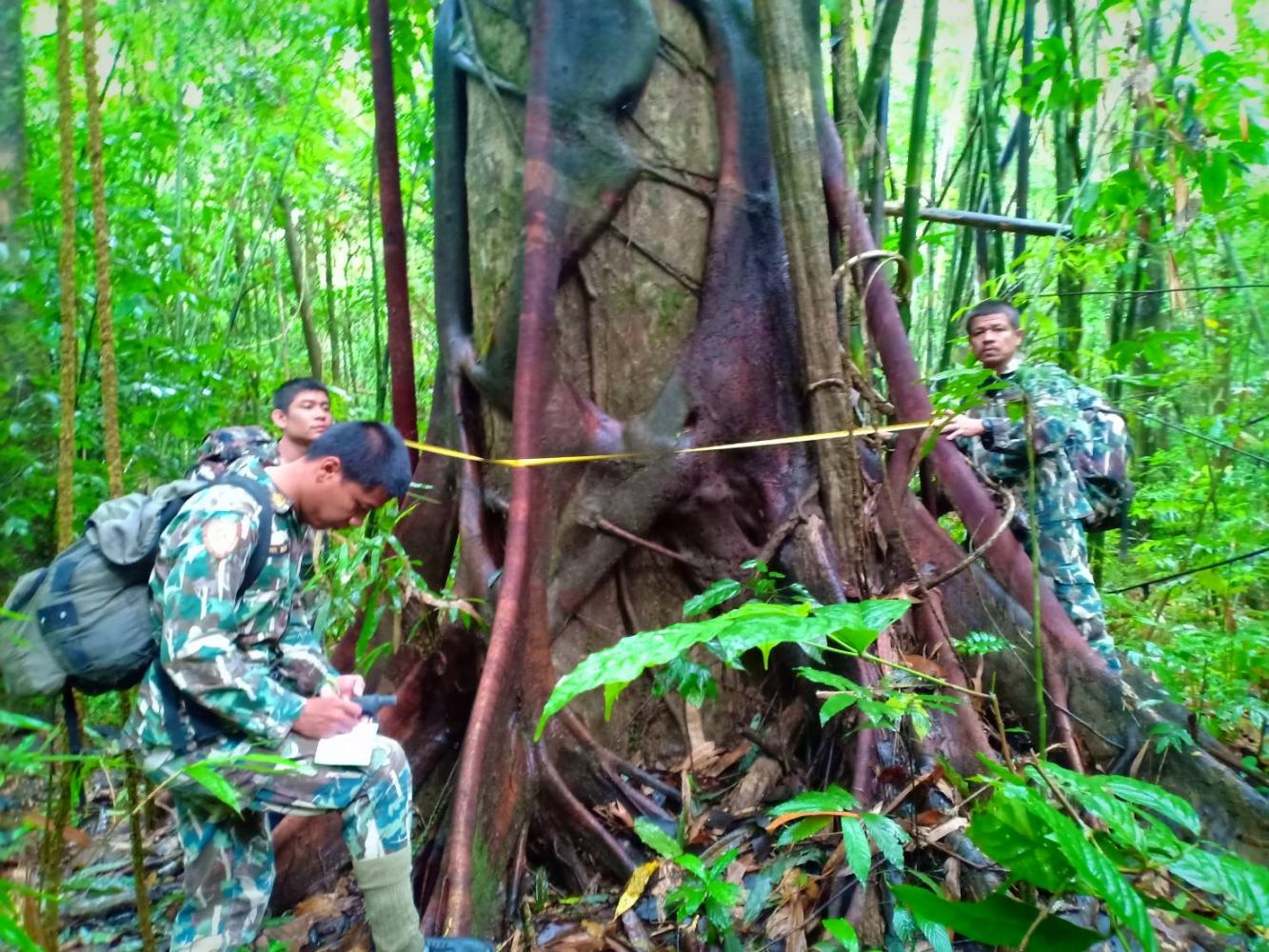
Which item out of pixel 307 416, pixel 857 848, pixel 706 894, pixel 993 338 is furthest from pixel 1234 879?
pixel 307 416

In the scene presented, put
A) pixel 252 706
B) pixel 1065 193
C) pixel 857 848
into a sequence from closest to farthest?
pixel 857 848 < pixel 252 706 < pixel 1065 193

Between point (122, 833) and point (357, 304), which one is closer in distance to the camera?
point (122, 833)

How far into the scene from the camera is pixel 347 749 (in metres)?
2.23

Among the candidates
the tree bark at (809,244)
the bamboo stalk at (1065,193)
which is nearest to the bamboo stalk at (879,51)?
the tree bark at (809,244)

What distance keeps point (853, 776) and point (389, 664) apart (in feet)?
5.98

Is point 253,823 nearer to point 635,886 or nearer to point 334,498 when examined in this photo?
point 334,498

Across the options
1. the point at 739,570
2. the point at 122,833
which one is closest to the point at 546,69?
the point at 739,570

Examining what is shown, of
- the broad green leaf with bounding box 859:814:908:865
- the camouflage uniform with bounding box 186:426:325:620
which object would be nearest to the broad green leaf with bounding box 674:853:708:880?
the broad green leaf with bounding box 859:814:908:865

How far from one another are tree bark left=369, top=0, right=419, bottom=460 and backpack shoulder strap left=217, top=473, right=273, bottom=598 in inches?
82.2

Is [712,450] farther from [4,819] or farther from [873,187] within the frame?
[4,819]

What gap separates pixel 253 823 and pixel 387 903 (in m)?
0.43

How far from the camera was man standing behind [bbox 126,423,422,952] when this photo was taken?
206cm

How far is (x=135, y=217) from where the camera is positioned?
432 centimetres

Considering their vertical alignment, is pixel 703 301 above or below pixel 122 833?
above
